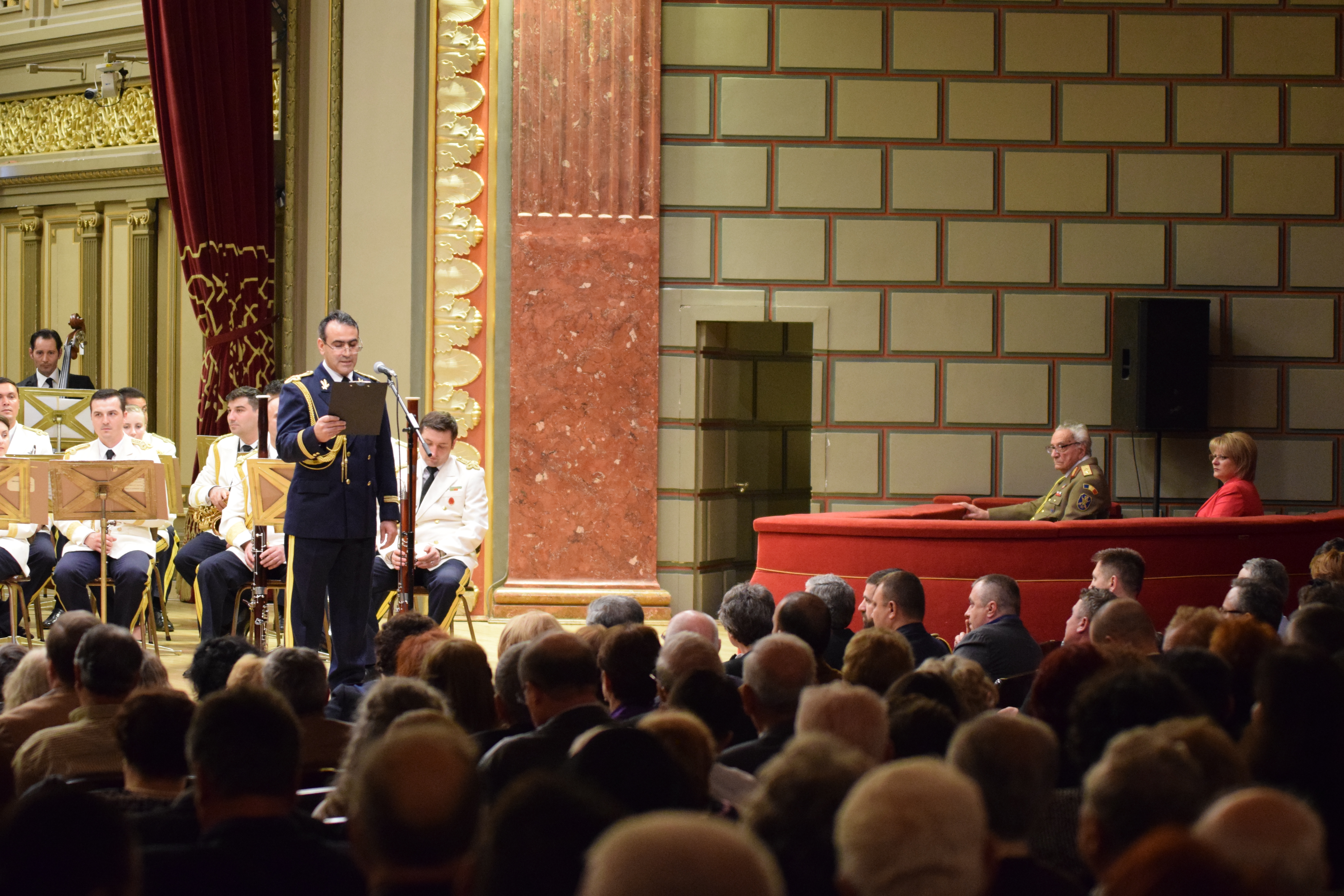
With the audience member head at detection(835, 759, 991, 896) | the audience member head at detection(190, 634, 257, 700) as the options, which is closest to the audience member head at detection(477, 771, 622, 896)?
the audience member head at detection(835, 759, 991, 896)

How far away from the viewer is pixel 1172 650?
2.70 metres

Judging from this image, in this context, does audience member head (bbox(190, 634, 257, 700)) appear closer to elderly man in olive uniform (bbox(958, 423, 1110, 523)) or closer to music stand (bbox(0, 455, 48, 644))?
music stand (bbox(0, 455, 48, 644))

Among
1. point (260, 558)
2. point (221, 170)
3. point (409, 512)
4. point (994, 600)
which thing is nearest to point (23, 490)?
point (260, 558)

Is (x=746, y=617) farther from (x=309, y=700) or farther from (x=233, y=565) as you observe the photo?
(x=233, y=565)

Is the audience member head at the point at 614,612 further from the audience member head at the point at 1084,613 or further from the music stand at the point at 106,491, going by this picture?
the music stand at the point at 106,491

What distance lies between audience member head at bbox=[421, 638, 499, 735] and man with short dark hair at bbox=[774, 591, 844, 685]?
91cm

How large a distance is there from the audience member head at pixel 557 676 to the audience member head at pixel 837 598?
158 centimetres

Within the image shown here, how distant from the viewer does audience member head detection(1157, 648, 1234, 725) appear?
8.45 ft

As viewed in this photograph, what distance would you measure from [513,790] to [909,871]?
389 mm

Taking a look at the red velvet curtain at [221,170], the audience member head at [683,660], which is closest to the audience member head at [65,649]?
the audience member head at [683,660]

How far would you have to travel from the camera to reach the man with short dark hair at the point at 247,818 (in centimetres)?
171

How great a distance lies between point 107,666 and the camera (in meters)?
2.69

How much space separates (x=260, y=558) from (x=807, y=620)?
2.94 m

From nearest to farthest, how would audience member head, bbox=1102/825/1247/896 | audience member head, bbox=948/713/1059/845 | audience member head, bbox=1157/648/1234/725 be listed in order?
1. audience member head, bbox=1102/825/1247/896
2. audience member head, bbox=948/713/1059/845
3. audience member head, bbox=1157/648/1234/725
